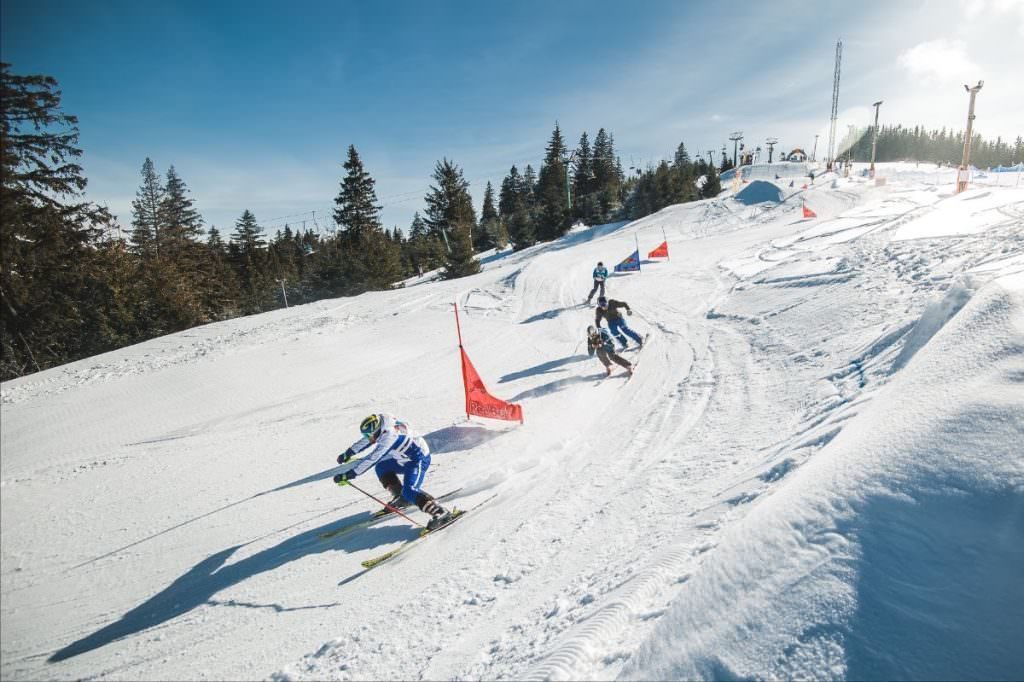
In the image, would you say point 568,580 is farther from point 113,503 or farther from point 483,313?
point 483,313

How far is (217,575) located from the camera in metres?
5.07

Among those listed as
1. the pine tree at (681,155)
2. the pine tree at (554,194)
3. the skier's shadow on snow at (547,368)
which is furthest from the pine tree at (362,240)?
the pine tree at (681,155)

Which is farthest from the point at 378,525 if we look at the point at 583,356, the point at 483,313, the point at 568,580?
the point at 483,313

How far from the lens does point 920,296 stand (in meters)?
8.12

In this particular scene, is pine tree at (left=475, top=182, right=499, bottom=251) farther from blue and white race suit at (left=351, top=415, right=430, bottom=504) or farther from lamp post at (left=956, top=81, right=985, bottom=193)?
blue and white race suit at (left=351, top=415, right=430, bottom=504)

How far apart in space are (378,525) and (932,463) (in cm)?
571

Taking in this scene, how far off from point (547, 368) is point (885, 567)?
346 inches

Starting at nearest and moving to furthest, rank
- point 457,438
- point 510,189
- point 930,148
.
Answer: point 457,438 → point 510,189 → point 930,148

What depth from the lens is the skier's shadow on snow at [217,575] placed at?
4.29 metres

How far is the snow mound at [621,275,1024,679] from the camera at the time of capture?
2.14 metres

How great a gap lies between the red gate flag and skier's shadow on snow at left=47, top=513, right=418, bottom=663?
274cm

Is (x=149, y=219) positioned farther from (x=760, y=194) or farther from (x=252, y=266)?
(x=760, y=194)

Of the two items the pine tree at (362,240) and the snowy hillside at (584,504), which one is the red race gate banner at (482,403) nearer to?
the snowy hillside at (584,504)

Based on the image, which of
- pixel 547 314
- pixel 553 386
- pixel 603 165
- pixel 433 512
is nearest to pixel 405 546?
pixel 433 512
